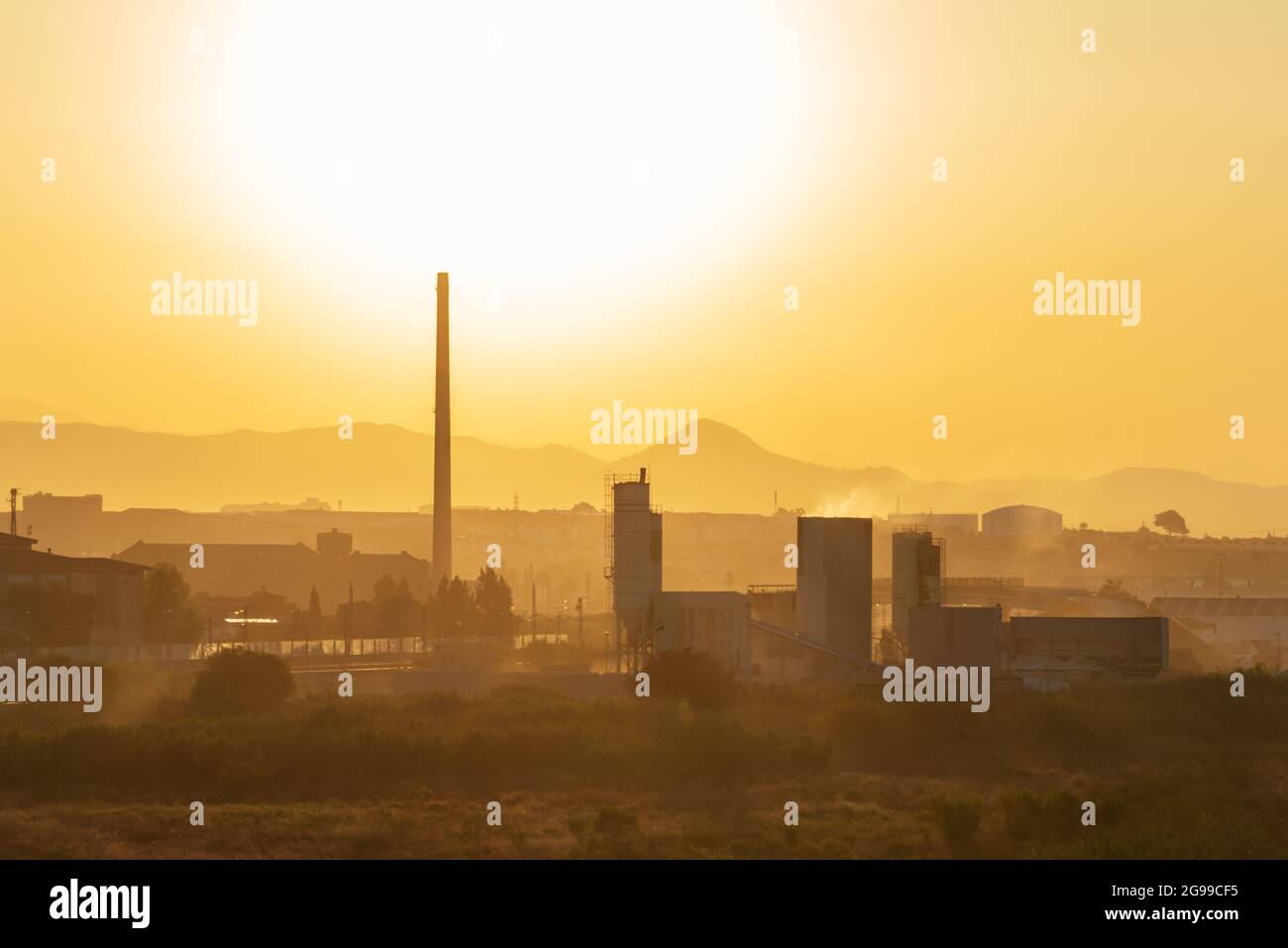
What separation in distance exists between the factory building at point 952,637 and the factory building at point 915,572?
2275 mm

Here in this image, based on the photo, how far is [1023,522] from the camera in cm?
18888

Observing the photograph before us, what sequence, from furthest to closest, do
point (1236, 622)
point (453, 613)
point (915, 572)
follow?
point (1236, 622), point (453, 613), point (915, 572)

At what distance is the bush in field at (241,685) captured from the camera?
4262 centimetres

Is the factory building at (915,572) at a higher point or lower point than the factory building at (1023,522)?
lower

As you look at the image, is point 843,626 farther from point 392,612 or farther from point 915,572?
point 392,612

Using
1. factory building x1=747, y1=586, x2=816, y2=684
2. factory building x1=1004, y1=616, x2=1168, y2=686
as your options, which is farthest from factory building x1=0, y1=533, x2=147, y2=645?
factory building x1=1004, y1=616, x2=1168, y2=686

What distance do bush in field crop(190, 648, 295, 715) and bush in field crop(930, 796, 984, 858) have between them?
856 inches

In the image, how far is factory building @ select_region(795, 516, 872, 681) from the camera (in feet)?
177

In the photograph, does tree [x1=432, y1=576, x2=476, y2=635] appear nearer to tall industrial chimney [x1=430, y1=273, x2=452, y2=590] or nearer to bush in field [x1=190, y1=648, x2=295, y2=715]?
tall industrial chimney [x1=430, y1=273, x2=452, y2=590]

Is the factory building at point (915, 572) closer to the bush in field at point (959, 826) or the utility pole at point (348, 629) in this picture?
the utility pole at point (348, 629)

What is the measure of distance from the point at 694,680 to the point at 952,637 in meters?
11.1

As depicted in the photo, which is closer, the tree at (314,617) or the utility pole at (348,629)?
→ the utility pole at (348,629)

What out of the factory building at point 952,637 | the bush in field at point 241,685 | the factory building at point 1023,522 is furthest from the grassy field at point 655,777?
the factory building at point 1023,522

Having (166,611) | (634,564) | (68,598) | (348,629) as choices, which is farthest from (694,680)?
(166,611)
